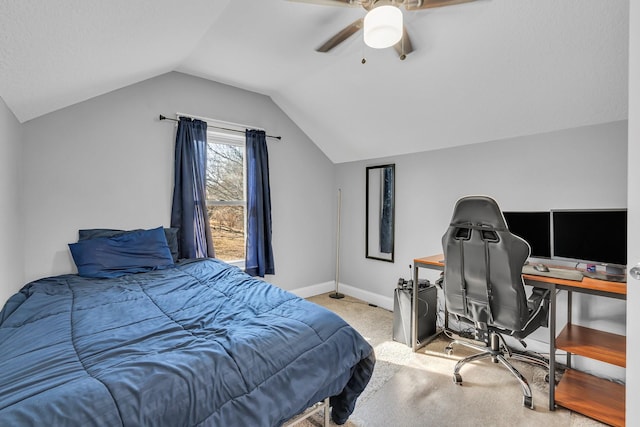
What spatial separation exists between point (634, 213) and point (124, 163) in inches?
131

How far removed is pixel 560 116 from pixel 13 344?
11.2 feet

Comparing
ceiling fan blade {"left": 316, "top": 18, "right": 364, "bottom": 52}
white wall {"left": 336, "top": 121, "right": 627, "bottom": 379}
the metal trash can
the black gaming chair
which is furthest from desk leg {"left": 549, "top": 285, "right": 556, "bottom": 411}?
ceiling fan blade {"left": 316, "top": 18, "right": 364, "bottom": 52}

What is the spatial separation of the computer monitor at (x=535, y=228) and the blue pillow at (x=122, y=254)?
290 cm

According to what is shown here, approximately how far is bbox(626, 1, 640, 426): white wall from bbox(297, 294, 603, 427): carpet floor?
102cm

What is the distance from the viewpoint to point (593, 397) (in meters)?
1.88

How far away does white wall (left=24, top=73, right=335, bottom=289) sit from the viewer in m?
2.38

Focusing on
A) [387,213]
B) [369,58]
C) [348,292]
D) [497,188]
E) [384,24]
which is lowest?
[348,292]

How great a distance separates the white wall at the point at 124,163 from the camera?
2375mm

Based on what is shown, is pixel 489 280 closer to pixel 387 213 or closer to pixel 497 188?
pixel 497 188

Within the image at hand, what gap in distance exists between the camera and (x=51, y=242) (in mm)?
2400

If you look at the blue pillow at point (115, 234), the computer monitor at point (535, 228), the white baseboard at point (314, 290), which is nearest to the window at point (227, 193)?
the blue pillow at point (115, 234)

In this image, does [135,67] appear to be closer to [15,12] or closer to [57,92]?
[57,92]

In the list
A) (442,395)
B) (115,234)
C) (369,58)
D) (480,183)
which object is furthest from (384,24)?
(115,234)

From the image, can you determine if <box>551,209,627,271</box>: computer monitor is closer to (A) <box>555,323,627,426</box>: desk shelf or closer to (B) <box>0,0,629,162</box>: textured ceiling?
(A) <box>555,323,627,426</box>: desk shelf
